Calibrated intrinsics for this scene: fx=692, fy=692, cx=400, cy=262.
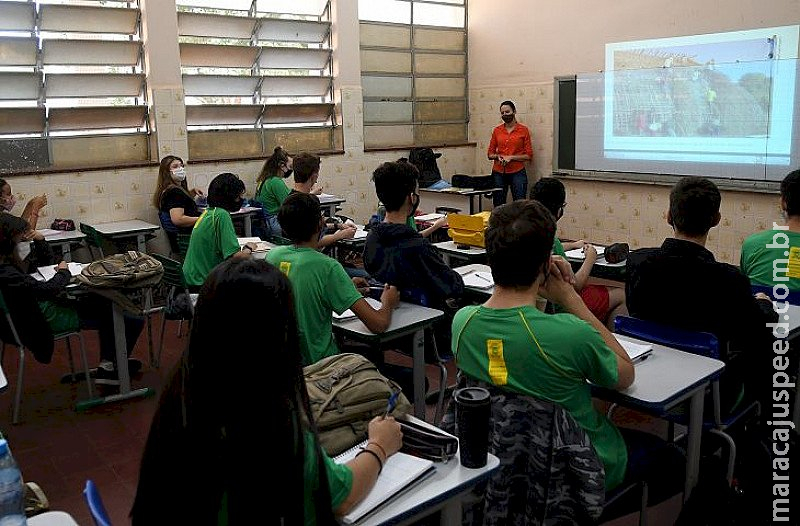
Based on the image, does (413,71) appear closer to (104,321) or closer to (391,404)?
(104,321)

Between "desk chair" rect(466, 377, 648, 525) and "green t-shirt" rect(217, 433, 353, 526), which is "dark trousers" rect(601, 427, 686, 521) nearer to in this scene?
"desk chair" rect(466, 377, 648, 525)

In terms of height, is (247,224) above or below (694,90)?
below

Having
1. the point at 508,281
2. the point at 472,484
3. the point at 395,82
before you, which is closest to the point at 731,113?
the point at 395,82

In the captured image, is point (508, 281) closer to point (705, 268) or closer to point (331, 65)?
point (705, 268)

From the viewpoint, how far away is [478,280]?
3.61 metres

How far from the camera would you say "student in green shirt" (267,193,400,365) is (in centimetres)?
283

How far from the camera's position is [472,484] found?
165 cm

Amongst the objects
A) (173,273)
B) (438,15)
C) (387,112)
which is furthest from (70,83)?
(438,15)

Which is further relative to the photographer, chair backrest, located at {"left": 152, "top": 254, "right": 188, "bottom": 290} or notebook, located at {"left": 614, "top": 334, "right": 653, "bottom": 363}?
chair backrest, located at {"left": 152, "top": 254, "right": 188, "bottom": 290}

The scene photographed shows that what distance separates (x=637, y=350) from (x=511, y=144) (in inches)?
250

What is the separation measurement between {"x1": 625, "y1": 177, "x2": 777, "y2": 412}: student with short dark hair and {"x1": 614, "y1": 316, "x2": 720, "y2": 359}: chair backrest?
0.10 meters

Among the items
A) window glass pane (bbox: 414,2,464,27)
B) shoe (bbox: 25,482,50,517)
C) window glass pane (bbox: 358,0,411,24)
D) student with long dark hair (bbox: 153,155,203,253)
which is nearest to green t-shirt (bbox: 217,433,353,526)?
shoe (bbox: 25,482,50,517)

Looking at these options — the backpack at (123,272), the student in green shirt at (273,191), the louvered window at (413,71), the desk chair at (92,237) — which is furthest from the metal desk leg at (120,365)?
the louvered window at (413,71)

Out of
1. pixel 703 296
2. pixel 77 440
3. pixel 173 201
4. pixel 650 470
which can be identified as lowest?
pixel 77 440
